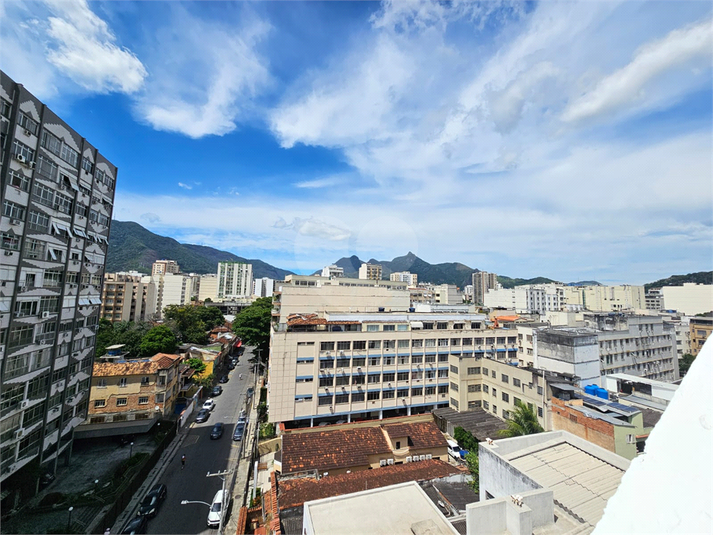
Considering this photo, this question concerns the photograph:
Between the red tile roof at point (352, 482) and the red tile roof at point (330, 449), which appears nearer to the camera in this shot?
the red tile roof at point (352, 482)

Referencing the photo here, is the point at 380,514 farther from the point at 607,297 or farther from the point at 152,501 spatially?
the point at 607,297

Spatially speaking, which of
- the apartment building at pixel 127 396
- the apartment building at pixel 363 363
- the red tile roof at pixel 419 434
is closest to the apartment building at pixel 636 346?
the apartment building at pixel 363 363

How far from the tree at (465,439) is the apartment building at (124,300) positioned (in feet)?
212

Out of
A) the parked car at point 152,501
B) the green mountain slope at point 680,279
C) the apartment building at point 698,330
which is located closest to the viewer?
the parked car at point 152,501

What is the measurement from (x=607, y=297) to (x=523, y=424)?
90.9 meters

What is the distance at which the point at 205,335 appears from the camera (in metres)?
54.0

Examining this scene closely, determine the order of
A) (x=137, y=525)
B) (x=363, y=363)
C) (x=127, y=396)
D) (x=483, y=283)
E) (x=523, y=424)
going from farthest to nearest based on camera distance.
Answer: (x=483, y=283)
(x=363, y=363)
(x=127, y=396)
(x=523, y=424)
(x=137, y=525)

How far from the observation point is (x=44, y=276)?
1956 cm

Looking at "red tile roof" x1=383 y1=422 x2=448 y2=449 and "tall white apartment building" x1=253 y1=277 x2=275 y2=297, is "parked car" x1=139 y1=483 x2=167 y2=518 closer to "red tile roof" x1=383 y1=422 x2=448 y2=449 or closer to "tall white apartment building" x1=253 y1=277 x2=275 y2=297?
"red tile roof" x1=383 y1=422 x2=448 y2=449

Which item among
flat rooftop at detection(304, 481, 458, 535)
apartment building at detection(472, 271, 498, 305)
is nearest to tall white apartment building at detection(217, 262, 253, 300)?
apartment building at detection(472, 271, 498, 305)

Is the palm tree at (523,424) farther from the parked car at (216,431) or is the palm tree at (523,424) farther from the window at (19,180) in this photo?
the window at (19,180)

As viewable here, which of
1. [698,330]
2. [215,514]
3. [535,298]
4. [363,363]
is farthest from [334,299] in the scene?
[535,298]

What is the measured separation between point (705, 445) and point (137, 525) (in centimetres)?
2306

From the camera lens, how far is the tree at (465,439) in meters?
24.3
